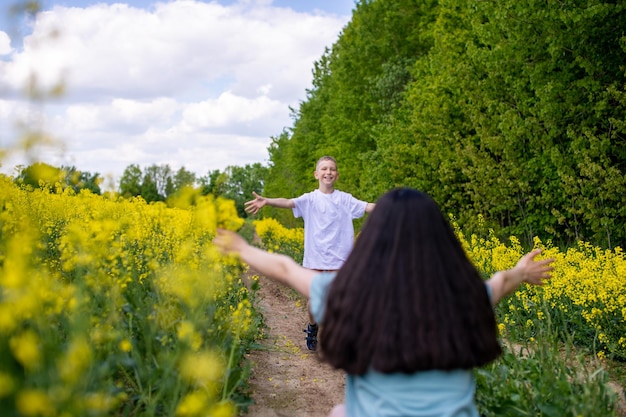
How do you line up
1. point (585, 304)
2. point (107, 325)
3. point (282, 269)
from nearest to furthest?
point (282, 269)
point (107, 325)
point (585, 304)

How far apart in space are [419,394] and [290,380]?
3.46 meters

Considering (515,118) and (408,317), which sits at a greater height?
(515,118)

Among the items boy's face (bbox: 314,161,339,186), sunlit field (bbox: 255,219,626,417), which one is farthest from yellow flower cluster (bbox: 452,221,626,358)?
boy's face (bbox: 314,161,339,186)

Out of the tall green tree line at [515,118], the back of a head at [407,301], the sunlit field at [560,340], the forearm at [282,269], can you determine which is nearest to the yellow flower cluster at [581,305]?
the sunlit field at [560,340]

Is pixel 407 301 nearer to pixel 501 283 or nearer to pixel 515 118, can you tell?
pixel 501 283

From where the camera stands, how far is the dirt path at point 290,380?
15.7 ft

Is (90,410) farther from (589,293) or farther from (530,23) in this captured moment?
(530,23)

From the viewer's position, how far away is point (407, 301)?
2.21 meters

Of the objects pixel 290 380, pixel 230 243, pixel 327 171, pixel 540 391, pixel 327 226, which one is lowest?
pixel 290 380

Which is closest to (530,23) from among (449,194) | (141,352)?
(449,194)

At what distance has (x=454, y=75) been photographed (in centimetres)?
1427

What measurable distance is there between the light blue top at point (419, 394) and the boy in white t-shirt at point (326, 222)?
13.6ft

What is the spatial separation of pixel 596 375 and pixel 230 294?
12.0 feet

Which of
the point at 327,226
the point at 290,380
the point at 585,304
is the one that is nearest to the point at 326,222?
the point at 327,226
